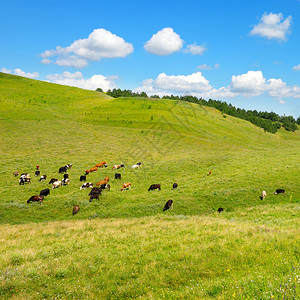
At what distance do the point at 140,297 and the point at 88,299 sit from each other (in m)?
1.85

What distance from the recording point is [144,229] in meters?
14.4

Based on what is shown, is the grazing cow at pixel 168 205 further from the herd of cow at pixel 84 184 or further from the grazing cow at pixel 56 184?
the grazing cow at pixel 56 184

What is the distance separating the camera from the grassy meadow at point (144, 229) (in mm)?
7238

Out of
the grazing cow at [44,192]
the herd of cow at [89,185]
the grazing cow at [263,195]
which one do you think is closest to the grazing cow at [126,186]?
the herd of cow at [89,185]

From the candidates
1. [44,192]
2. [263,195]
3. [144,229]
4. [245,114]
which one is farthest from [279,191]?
[245,114]

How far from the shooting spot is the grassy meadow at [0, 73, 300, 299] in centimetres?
724

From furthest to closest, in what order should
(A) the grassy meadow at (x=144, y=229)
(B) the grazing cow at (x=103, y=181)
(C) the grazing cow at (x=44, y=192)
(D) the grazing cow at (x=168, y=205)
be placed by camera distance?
(B) the grazing cow at (x=103, y=181)
(C) the grazing cow at (x=44, y=192)
(D) the grazing cow at (x=168, y=205)
(A) the grassy meadow at (x=144, y=229)

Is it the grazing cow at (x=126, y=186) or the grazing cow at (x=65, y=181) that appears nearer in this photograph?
the grazing cow at (x=126, y=186)

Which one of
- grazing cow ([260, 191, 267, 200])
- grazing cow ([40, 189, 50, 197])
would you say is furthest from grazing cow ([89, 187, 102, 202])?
grazing cow ([260, 191, 267, 200])

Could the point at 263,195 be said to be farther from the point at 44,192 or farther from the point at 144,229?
the point at 44,192

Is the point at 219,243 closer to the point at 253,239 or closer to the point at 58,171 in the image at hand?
the point at 253,239

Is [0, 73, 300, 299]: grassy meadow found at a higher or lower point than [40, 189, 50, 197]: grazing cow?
higher

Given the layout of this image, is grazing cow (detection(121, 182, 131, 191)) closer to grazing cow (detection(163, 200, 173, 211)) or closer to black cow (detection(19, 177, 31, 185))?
grazing cow (detection(163, 200, 173, 211))

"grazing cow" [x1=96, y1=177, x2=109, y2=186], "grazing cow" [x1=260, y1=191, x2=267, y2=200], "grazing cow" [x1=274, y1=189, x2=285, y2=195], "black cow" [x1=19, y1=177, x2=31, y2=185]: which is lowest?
"black cow" [x1=19, y1=177, x2=31, y2=185]
